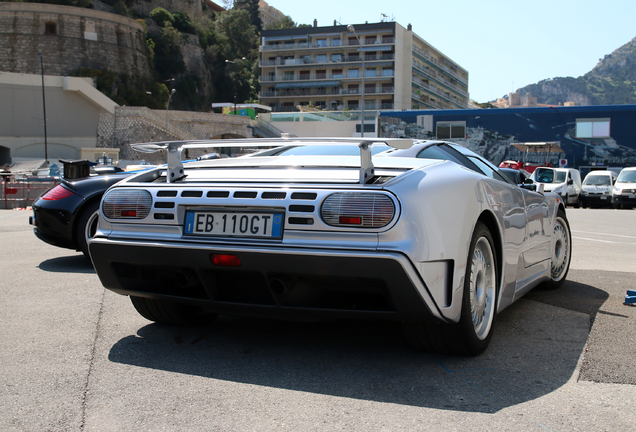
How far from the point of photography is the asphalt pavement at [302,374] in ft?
7.68

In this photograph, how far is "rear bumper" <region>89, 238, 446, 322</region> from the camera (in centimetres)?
262

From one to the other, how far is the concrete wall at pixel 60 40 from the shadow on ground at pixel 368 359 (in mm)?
78587

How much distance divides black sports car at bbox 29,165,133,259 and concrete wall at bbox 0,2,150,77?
246 ft

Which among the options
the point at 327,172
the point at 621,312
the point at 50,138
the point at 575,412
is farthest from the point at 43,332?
the point at 50,138

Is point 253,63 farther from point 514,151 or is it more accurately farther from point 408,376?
point 408,376

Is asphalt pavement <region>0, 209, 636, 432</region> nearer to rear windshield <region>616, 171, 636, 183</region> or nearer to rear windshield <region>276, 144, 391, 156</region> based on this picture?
rear windshield <region>276, 144, 391, 156</region>

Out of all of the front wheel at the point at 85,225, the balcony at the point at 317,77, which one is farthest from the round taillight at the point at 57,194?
the balcony at the point at 317,77

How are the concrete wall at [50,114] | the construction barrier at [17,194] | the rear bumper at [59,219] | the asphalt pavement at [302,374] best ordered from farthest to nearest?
the concrete wall at [50,114]
the construction barrier at [17,194]
the rear bumper at [59,219]
the asphalt pavement at [302,374]

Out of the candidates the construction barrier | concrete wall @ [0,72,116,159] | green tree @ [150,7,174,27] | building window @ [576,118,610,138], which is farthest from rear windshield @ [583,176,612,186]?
green tree @ [150,7,174,27]

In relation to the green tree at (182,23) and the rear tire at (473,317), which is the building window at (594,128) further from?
the green tree at (182,23)

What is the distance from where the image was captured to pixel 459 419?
92.0 inches

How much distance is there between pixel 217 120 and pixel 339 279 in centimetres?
7369

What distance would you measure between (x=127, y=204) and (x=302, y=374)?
1.29 m

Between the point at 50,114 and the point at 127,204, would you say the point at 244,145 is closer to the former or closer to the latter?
the point at 127,204
